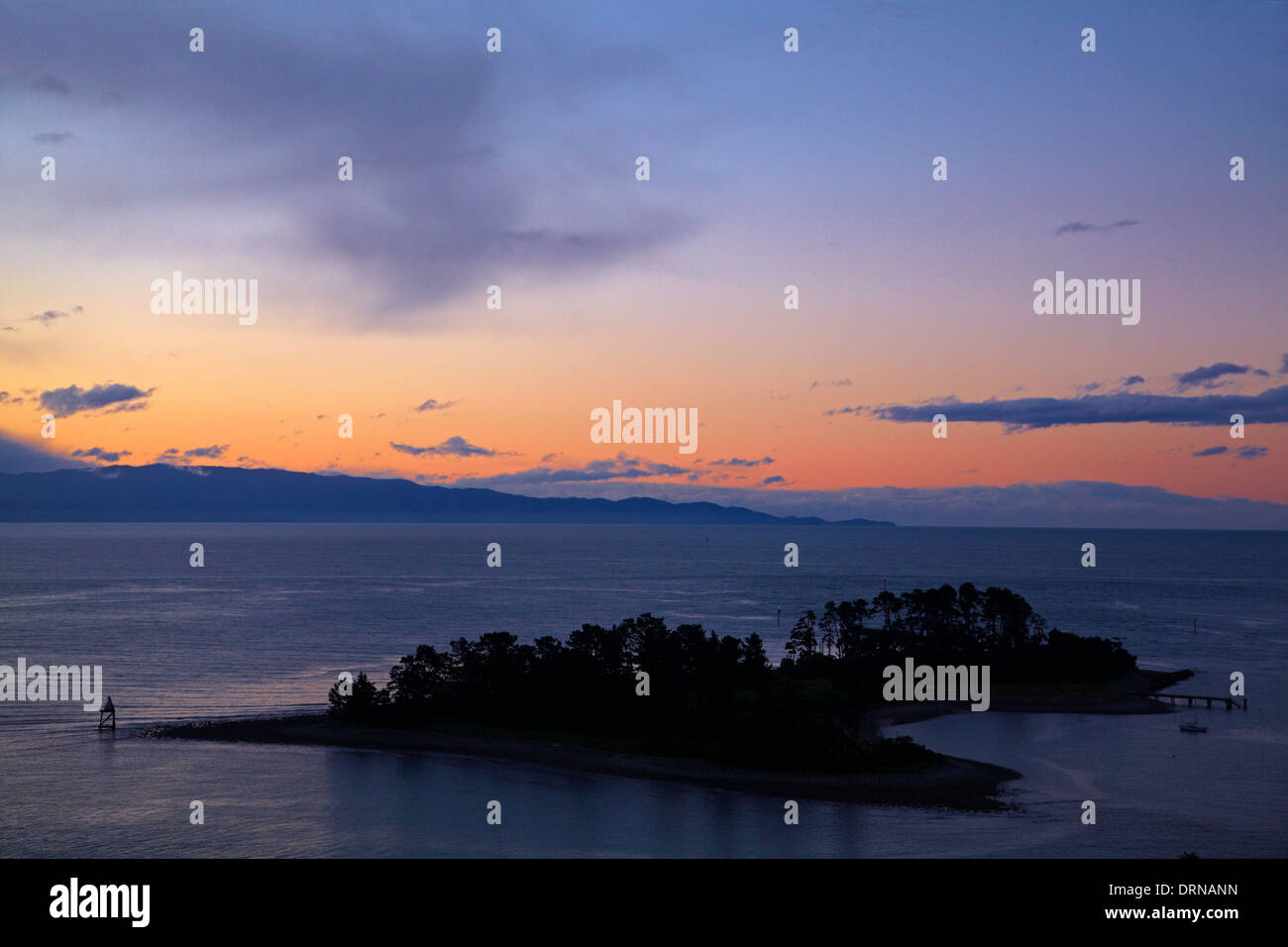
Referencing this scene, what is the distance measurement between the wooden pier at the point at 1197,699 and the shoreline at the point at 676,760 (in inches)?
154

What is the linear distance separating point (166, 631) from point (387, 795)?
7383 centimetres

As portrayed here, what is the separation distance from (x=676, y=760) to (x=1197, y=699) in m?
48.6

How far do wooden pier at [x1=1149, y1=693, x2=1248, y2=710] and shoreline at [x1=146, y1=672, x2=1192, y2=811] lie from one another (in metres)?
3.91

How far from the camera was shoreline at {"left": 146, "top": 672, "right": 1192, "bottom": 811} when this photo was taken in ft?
152

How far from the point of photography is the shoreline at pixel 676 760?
46188 millimetres

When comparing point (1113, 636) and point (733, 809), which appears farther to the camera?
point (1113, 636)

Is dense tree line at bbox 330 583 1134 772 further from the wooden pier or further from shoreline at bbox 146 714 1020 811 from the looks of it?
the wooden pier

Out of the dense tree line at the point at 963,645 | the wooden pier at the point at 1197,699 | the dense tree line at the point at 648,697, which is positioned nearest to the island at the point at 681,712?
the dense tree line at the point at 648,697

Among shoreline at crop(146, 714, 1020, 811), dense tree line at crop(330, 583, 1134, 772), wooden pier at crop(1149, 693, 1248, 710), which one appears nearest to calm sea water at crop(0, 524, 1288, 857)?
shoreline at crop(146, 714, 1020, 811)

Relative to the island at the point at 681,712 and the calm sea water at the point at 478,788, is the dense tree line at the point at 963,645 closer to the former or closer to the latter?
the island at the point at 681,712

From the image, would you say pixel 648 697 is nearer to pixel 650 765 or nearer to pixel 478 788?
pixel 650 765

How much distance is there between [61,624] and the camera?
369 feet
